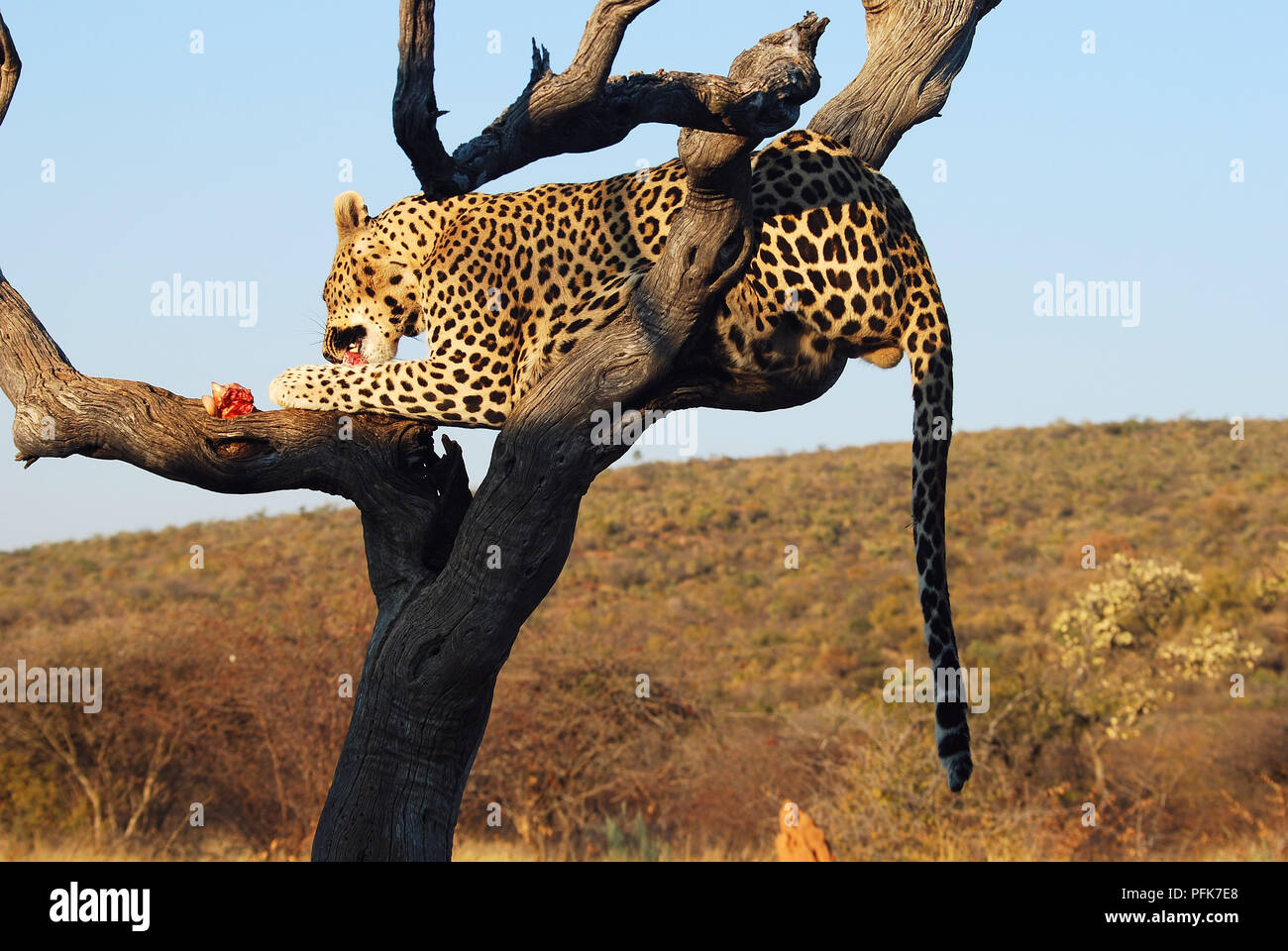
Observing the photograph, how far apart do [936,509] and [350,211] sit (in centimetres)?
378

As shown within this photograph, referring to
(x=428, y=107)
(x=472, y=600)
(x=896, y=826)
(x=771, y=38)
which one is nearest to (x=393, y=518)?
(x=472, y=600)

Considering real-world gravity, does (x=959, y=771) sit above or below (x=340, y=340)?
below

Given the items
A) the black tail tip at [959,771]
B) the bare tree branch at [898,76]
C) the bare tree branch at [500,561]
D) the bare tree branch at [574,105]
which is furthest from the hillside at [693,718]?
the bare tree branch at [574,105]

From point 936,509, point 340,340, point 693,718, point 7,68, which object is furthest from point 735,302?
point 693,718

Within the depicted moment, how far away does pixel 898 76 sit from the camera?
792 cm

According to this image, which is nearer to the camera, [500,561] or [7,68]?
[500,561]

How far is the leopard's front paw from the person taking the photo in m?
6.79

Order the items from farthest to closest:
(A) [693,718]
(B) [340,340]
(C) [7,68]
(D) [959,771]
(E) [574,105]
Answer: (A) [693,718], (B) [340,340], (C) [7,68], (D) [959,771], (E) [574,105]

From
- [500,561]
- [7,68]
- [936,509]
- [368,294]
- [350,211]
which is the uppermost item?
[7,68]

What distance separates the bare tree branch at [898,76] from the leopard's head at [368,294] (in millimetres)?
2562

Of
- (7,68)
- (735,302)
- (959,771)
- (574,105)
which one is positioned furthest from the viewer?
(7,68)

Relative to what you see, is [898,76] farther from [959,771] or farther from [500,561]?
[959,771]

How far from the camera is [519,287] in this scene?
277 inches

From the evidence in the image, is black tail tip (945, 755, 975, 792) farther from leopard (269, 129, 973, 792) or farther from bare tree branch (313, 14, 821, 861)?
bare tree branch (313, 14, 821, 861)
